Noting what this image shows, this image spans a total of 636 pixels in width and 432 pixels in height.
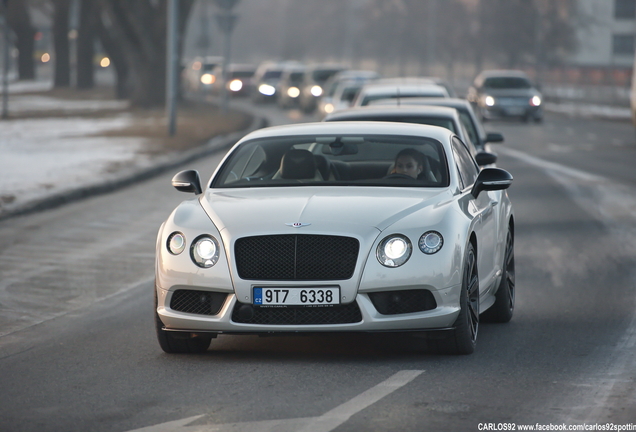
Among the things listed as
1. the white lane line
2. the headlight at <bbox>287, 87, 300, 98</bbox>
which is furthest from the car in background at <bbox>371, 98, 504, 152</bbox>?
the headlight at <bbox>287, 87, 300, 98</bbox>

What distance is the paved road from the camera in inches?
225

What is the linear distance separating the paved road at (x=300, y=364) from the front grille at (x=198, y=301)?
1.00ft

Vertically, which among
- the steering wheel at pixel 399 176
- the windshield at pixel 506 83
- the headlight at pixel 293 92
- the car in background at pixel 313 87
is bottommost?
the headlight at pixel 293 92

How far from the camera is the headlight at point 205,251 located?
6.83 m

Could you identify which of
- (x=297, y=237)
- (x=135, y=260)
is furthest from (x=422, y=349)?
(x=135, y=260)

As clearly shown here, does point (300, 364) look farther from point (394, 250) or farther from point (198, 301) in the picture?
point (394, 250)

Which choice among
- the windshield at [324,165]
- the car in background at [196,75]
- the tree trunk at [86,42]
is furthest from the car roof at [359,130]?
the car in background at [196,75]

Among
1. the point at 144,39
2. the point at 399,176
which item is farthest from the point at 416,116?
the point at 144,39

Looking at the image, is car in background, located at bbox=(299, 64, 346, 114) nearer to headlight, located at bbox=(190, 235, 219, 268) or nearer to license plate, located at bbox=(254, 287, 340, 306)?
headlight, located at bbox=(190, 235, 219, 268)

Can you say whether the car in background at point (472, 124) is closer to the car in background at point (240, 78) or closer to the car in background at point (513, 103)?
the car in background at point (513, 103)

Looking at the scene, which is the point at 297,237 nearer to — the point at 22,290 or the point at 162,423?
the point at 162,423

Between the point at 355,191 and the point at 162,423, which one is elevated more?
the point at 355,191

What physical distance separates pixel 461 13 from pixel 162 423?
314 ft

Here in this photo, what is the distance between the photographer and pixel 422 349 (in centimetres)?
727
